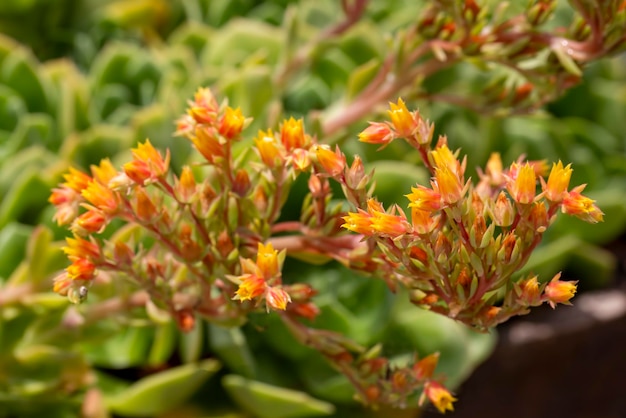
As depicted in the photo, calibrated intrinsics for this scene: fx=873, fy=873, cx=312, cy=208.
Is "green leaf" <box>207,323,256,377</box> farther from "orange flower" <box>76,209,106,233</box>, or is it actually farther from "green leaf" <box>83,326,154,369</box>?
"orange flower" <box>76,209,106,233</box>

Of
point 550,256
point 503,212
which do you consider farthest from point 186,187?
point 550,256

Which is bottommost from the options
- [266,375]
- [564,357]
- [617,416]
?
[617,416]

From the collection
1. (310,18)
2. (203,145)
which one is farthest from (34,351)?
(310,18)

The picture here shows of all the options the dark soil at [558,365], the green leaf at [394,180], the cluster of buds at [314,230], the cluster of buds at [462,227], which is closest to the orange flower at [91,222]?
the cluster of buds at [314,230]

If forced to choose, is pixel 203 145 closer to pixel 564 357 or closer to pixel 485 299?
pixel 485 299

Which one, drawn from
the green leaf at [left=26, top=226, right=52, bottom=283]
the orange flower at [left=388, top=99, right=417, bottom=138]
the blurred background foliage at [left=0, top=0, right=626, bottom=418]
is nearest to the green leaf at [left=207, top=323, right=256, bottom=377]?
the blurred background foliage at [left=0, top=0, right=626, bottom=418]

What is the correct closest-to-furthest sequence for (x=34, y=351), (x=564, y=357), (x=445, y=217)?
1. (x=445, y=217)
2. (x=34, y=351)
3. (x=564, y=357)

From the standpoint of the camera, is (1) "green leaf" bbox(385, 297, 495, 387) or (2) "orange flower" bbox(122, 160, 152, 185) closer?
(2) "orange flower" bbox(122, 160, 152, 185)
